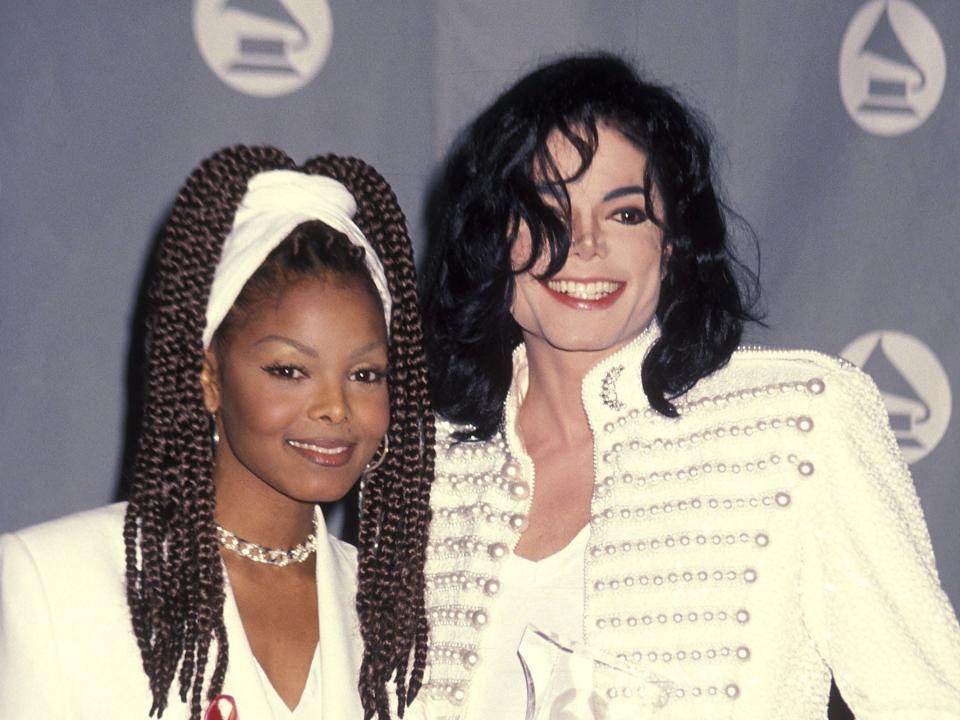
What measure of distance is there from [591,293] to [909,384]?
120 centimetres

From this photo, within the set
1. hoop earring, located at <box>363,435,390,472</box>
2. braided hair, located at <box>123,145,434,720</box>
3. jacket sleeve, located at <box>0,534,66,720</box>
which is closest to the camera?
jacket sleeve, located at <box>0,534,66,720</box>

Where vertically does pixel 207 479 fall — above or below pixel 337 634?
above

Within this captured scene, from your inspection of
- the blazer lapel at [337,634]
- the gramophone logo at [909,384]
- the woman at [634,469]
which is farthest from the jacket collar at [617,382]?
the gramophone logo at [909,384]

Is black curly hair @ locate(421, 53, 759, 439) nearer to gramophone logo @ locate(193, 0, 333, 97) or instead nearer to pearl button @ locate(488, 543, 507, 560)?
pearl button @ locate(488, 543, 507, 560)

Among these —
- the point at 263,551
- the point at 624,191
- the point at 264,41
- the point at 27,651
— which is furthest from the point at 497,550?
the point at 264,41

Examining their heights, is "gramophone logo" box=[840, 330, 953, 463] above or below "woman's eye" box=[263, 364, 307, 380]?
below

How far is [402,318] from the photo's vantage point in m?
1.86

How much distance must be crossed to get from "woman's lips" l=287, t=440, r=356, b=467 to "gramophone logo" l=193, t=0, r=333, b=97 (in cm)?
121

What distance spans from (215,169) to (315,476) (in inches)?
17.7

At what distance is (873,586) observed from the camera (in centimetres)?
172

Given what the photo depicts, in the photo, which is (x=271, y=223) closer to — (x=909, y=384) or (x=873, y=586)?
(x=873, y=586)

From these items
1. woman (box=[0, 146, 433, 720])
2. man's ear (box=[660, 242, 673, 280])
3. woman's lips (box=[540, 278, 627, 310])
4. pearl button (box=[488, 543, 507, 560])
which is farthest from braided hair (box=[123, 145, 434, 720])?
man's ear (box=[660, 242, 673, 280])

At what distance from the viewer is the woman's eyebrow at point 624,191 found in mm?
1923

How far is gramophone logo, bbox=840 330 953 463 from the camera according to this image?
2816mm
